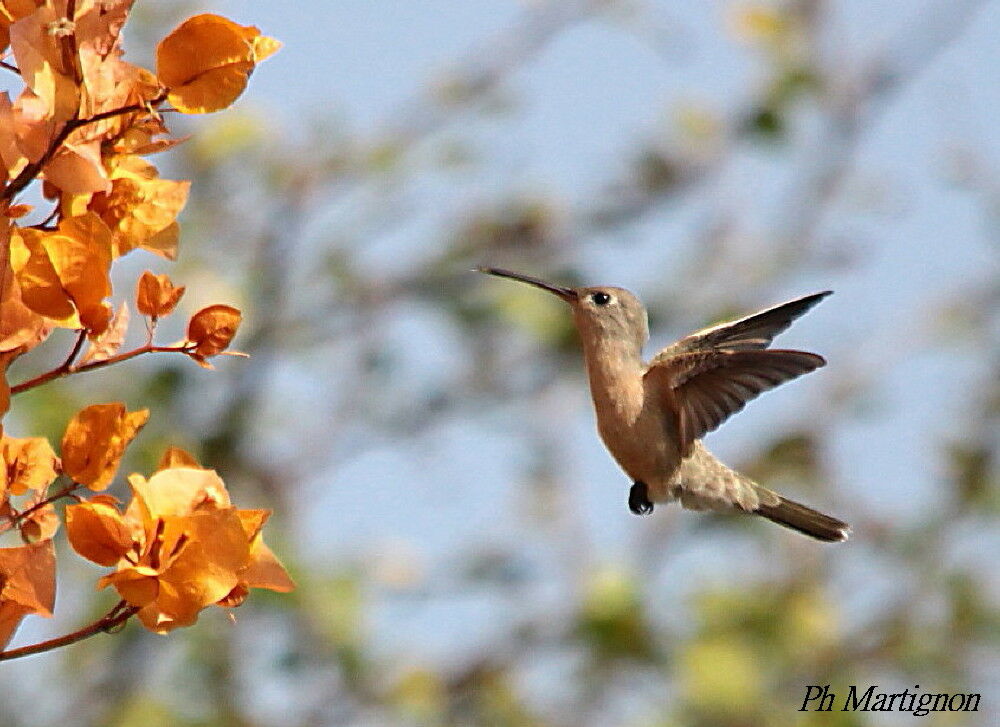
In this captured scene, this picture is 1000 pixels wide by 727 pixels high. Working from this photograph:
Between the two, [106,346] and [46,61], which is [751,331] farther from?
[46,61]

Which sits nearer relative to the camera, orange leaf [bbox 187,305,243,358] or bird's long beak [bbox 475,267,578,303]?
orange leaf [bbox 187,305,243,358]

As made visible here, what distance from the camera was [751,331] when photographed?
2.13 m

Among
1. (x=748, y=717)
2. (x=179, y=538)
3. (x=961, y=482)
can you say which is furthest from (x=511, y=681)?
(x=179, y=538)

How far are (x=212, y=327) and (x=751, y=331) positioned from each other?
114 cm

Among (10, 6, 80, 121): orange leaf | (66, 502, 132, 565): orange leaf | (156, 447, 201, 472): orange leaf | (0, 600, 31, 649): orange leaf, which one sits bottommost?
(0, 600, 31, 649): orange leaf

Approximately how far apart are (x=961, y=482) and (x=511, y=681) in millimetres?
1648

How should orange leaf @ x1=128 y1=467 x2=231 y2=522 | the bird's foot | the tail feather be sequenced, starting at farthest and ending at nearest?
the tail feather, the bird's foot, orange leaf @ x1=128 y1=467 x2=231 y2=522

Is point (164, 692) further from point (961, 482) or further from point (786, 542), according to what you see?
point (961, 482)

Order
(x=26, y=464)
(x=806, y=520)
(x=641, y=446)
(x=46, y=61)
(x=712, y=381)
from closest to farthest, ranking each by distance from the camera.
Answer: (x=46, y=61) < (x=26, y=464) < (x=712, y=381) < (x=641, y=446) < (x=806, y=520)

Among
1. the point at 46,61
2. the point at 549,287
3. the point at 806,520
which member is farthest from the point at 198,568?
the point at 806,520

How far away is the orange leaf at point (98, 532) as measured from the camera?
1.04 metres

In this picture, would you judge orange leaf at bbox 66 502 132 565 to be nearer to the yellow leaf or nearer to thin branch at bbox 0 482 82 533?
thin branch at bbox 0 482 82 533

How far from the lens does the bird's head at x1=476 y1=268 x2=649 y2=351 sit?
2.28 metres

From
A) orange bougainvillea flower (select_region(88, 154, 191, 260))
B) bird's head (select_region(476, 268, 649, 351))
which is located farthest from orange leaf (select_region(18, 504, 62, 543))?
bird's head (select_region(476, 268, 649, 351))
